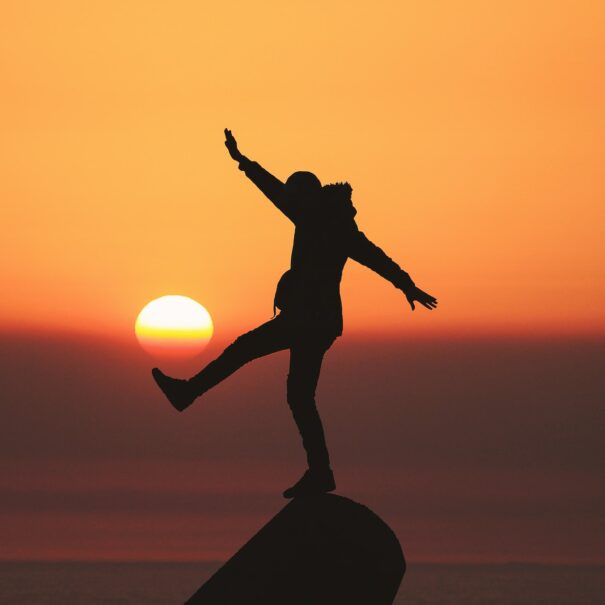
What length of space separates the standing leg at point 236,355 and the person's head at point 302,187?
130 cm

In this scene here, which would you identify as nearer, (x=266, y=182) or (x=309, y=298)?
(x=266, y=182)

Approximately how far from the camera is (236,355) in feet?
53.3

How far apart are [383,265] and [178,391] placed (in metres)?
2.53

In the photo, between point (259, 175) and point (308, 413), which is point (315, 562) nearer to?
point (308, 413)

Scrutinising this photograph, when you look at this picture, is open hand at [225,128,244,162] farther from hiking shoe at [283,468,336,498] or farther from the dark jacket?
hiking shoe at [283,468,336,498]

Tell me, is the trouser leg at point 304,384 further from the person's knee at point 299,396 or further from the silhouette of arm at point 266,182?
the silhouette of arm at point 266,182

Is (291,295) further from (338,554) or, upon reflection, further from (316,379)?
(338,554)

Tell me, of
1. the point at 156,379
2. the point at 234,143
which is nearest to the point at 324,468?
the point at 156,379

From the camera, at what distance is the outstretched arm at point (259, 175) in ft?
51.8

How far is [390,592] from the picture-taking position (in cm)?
1634

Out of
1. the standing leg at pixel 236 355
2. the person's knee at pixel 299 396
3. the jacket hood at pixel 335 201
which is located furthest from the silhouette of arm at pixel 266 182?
the person's knee at pixel 299 396

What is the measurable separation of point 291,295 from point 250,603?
319cm

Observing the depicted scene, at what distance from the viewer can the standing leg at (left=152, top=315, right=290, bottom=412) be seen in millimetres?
16250

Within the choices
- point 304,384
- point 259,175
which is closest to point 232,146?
point 259,175
